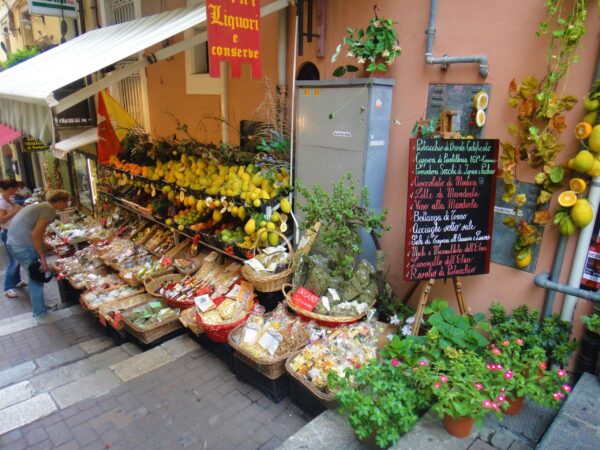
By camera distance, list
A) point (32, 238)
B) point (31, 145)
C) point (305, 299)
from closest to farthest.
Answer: point (305, 299) → point (32, 238) → point (31, 145)

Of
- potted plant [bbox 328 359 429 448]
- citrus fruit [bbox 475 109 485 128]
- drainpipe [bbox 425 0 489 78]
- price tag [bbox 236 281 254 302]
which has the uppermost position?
drainpipe [bbox 425 0 489 78]

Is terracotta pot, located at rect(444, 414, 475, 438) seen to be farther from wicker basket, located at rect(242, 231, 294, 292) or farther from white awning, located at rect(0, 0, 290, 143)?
white awning, located at rect(0, 0, 290, 143)

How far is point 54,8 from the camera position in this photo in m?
9.38

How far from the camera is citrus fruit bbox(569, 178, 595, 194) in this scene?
9.83 ft

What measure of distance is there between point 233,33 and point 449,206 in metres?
2.67

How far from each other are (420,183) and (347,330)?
157 centimetres

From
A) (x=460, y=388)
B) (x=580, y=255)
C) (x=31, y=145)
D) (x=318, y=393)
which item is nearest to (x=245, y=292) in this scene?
A: (x=318, y=393)

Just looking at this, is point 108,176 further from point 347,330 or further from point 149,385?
point 347,330

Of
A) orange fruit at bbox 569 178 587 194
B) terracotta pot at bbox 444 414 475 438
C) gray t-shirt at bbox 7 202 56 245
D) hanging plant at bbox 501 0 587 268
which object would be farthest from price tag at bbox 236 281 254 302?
gray t-shirt at bbox 7 202 56 245

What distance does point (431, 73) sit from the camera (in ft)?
12.7

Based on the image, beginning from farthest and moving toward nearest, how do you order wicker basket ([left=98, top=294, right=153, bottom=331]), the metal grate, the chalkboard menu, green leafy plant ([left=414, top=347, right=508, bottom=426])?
the metal grate, wicker basket ([left=98, top=294, right=153, bottom=331]), the chalkboard menu, green leafy plant ([left=414, top=347, right=508, bottom=426])

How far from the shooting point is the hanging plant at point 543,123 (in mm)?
2908

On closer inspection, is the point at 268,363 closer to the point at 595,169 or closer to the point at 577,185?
the point at 577,185

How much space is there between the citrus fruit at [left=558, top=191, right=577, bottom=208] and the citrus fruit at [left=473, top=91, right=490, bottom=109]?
3.36 ft
